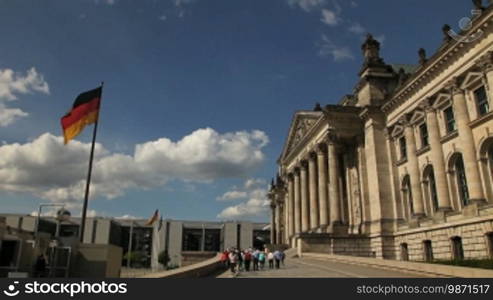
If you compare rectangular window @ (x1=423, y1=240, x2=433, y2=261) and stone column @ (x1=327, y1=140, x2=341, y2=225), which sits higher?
stone column @ (x1=327, y1=140, x2=341, y2=225)

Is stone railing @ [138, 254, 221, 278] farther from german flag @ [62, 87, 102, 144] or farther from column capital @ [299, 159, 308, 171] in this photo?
column capital @ [299, 159, 308, 171]

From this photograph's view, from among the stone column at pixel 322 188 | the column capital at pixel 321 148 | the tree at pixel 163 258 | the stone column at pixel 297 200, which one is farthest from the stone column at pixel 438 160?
the tree at pixel 163 258

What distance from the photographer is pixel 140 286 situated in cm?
1227

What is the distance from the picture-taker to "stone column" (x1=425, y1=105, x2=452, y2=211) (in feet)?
114

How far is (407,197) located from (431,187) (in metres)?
4.01

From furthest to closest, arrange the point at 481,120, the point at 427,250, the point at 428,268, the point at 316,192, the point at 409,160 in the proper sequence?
the point at 316,192 < the point at 409,160 < the point at 427,250 < the point at 481,120 < the point at 428,268

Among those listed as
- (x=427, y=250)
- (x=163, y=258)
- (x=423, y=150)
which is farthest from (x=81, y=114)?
(x=163, y=258)

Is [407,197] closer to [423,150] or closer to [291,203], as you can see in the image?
[423,150]

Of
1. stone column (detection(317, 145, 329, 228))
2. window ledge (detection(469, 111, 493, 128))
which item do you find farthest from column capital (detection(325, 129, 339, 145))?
window ledge (detection(469, 111, 493, 128))

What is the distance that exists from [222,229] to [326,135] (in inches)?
4039

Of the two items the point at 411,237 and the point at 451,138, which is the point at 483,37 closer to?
the point at 451,138

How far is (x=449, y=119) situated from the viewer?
35.5 meters

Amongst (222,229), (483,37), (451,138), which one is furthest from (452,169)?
(222,229)

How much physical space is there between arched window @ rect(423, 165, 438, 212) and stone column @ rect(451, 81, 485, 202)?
601 cm
